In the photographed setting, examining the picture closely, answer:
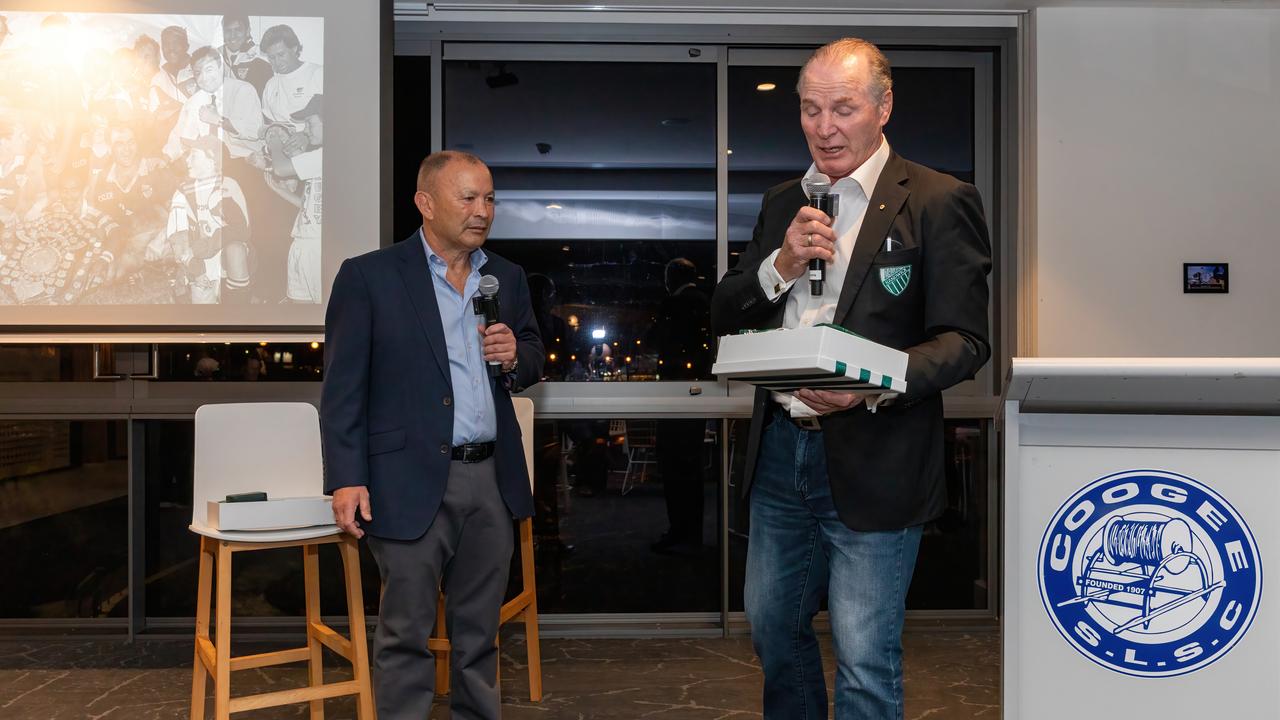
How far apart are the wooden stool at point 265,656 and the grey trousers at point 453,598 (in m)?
0.23

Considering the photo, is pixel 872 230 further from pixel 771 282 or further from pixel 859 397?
pixel 859 397

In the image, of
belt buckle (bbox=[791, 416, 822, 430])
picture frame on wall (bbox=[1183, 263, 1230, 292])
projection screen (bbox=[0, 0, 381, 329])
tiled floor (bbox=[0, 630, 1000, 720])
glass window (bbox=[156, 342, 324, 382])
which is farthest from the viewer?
glass window (bbox=[156, 342, 324, 382])

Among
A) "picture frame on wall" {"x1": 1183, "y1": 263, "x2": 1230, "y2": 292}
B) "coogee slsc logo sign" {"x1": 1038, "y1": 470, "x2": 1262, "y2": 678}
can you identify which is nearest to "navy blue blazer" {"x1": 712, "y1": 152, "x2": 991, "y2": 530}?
"coogee slsc logo sign" {"x1": 1038, "y1": 470, "x2": 1262, "y2": 678}

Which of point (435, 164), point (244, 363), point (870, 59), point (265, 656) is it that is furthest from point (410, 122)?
point (870, 59)

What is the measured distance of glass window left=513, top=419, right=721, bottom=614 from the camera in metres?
4.11

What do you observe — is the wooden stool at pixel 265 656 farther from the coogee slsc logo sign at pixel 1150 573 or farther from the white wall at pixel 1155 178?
the white wall at pixel 1155 178

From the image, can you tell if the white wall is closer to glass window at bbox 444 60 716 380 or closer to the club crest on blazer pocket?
glass window at bbox 444 60 716 380

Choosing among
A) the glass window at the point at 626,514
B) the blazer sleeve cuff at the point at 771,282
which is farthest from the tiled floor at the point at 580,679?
the blazer sleeve cuff at the point at 771,282

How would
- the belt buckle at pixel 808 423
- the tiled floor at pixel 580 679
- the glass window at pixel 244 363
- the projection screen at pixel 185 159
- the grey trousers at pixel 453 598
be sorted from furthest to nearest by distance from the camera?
the glass window at pixel 244 363
the projection screen at pixel 185 159
the tiled floor at pixel 580 679
the grey trousers at pixel 453 598
the belt buckle at pixel 808 423

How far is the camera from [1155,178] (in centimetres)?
386

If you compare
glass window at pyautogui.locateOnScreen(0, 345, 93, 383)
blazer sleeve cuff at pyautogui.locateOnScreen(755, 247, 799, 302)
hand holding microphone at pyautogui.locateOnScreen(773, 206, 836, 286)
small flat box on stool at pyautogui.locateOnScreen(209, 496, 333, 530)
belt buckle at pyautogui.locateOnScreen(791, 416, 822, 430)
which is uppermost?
hand holding microphone at pyautogui.locateOnScreen(773, 206, 836, 286)

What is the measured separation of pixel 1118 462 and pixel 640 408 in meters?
2.60

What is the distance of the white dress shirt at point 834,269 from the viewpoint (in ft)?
5.95

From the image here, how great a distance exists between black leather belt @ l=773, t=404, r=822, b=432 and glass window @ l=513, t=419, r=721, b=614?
219 cm
